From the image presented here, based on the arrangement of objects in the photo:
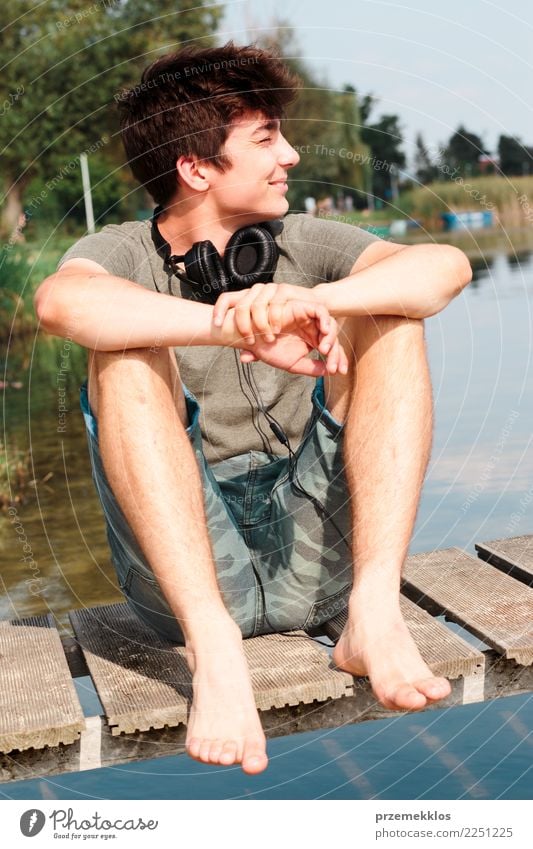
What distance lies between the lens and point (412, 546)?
449 centimetres

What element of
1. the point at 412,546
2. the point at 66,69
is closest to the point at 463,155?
the point at 66,69

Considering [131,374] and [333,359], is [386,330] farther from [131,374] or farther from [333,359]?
[131,374]

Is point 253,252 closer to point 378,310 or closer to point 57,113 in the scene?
point 378,310

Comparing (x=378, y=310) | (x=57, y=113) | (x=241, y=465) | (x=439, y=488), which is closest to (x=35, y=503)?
A: (x=439, y=488)

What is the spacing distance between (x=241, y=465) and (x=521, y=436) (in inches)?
129

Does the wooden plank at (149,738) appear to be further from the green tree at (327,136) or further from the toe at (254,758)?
the green tree at (327,136)

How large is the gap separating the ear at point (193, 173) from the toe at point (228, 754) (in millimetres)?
1303

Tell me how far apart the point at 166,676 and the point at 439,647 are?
0.60m

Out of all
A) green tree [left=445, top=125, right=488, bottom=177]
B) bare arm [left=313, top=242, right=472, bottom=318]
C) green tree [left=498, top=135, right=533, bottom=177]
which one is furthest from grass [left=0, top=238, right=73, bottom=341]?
green tree [left=498, top=135, right=533, bottom=177]

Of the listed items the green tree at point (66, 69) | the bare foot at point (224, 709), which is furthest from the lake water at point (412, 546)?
the green tree at point (66, 69)

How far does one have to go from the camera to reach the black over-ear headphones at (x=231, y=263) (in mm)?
2791

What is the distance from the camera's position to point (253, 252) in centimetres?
282

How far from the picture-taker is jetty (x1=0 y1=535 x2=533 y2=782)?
2.48m

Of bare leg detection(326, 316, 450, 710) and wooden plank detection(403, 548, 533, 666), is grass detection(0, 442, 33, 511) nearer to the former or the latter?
wooden plank detection(403, 548, 533, 666)
